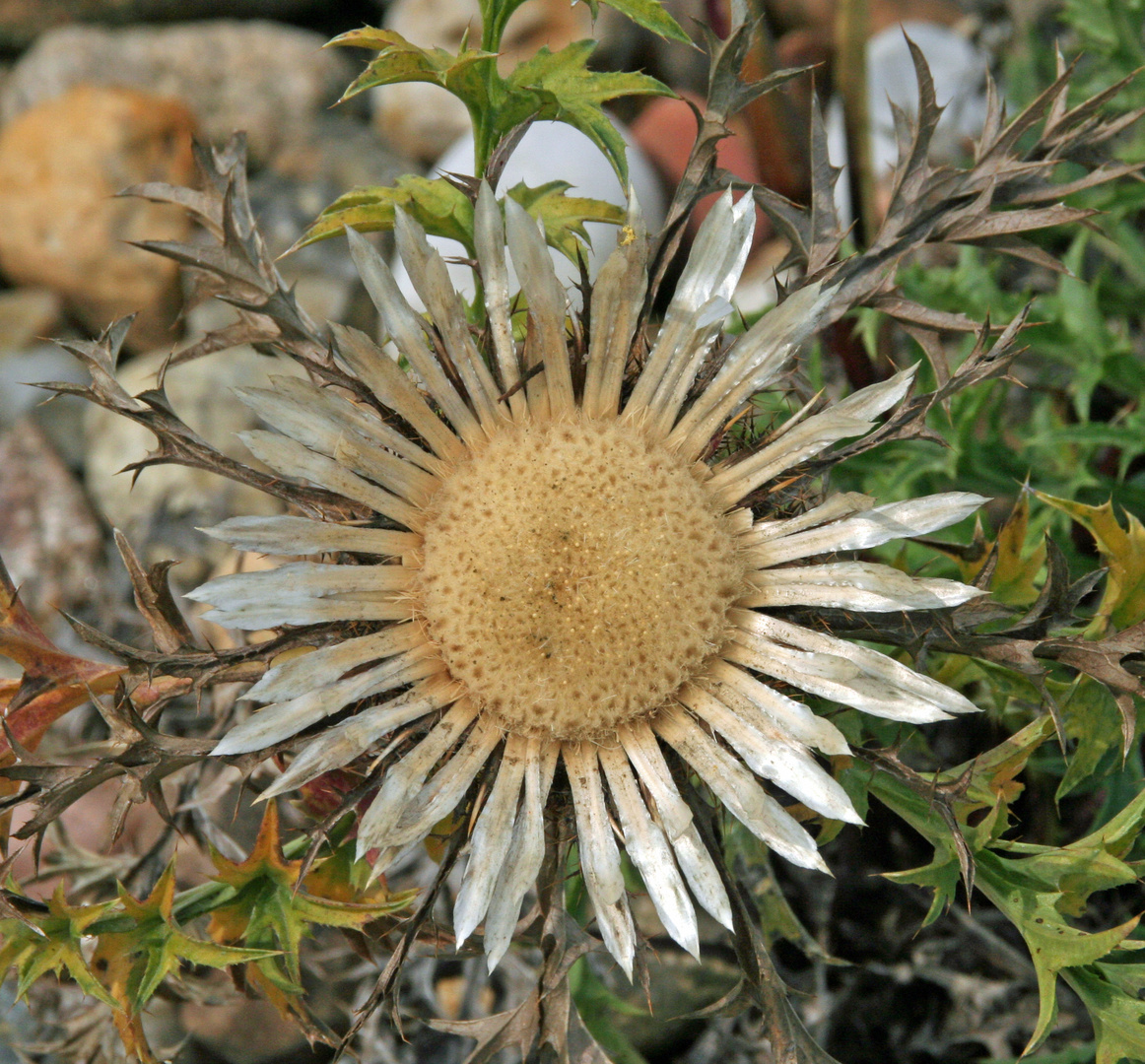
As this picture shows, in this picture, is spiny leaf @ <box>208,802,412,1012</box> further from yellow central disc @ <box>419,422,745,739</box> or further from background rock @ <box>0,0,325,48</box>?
background rock @ <box>0,0,325,48</box>

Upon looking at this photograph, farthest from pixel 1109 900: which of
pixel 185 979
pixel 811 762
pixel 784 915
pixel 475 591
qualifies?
pixel 185 979

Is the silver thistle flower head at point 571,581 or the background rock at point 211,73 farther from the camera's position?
the background rock at point 211,73

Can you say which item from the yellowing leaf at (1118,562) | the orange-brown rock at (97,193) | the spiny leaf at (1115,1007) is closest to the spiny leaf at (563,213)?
the yellowing leaf at (1118,562)

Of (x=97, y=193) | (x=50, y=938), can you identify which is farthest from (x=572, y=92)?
(x=97, y=193)

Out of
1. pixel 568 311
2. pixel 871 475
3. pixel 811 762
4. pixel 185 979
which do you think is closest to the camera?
pixel 811 762

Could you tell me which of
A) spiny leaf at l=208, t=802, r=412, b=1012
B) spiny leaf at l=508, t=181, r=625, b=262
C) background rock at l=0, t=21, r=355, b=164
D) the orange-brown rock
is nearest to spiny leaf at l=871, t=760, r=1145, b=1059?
Answer: spiny leaf at l=208, t=802, r=412, b=1012

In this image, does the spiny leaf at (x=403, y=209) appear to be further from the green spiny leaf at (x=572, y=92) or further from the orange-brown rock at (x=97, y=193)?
the orange-brown rock at (x=97, y=193)

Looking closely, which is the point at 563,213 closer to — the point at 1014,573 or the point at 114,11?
the point at 1014,573

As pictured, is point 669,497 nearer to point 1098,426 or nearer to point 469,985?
point 1098,426
